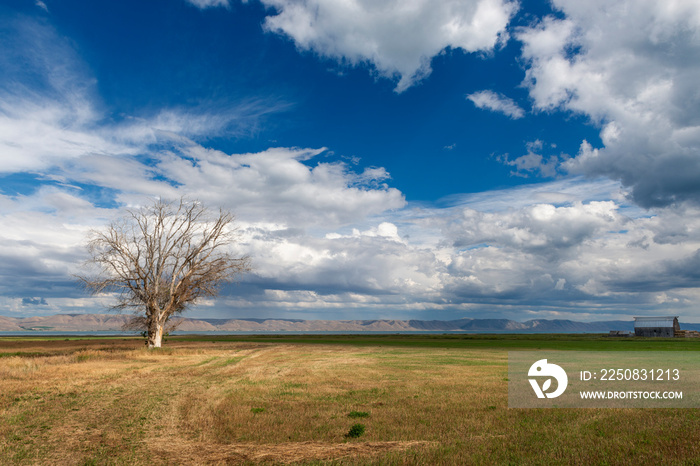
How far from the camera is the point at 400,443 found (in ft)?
39.8

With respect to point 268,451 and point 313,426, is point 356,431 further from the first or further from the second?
point 268,451

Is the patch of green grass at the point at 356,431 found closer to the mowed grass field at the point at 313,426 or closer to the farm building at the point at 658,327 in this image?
the mowed grass field at the point at 313,426

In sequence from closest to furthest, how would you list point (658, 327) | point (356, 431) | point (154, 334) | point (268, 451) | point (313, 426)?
point (268, 451) → point (356, 431) → point (313, 426) → point (154, 334) → point (658, 327)

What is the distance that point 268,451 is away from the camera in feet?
37.2

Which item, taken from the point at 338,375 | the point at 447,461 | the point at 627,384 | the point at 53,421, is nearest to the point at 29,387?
the point at 53,421

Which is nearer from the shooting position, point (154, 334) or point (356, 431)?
point (356, 431)

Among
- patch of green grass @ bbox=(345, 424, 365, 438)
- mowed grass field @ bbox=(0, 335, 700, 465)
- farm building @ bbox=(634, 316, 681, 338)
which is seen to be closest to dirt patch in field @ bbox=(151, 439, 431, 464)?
mowed grass field @ bbox=(0, 335, 700, 465)

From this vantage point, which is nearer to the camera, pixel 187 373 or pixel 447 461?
pixel 447 461

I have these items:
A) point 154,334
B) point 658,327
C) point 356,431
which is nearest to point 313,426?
point 356,431

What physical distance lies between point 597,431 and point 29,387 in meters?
26.1

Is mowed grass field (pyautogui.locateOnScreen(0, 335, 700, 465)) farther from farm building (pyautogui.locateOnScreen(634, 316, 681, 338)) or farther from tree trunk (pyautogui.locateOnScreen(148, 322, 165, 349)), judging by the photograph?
farm building (pyautogui.locateOnScreen(634, 316, 681, 338))

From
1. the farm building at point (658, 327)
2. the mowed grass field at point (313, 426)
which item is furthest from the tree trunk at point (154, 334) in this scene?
the farm building at point (658, 327)

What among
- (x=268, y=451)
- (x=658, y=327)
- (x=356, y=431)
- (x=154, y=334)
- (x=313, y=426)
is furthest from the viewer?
(x=658, y=327)

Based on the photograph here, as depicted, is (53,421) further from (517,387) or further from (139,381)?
(517,387)
